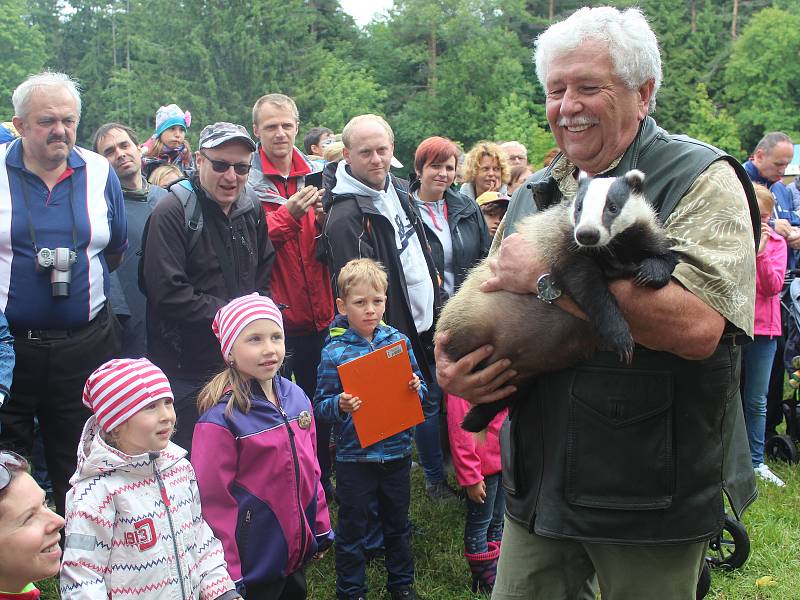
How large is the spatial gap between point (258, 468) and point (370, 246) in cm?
213

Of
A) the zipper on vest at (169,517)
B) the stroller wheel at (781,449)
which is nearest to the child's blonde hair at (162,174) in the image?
the zipper on vest at (169,517)

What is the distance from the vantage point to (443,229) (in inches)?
239

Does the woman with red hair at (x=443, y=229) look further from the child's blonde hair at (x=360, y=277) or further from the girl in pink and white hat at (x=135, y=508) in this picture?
the girl in pink and white hat at (x=135, y=508)

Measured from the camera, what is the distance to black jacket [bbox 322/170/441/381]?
202 inches

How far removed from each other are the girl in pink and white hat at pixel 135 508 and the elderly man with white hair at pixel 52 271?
1.20 metres

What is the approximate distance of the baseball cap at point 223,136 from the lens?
4.72 metres

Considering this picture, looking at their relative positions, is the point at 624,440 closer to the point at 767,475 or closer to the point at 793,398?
the point at 767,475

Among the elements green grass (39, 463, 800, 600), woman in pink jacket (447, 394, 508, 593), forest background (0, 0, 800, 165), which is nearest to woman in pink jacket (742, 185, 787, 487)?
green grass (39, 463, 800, 600)

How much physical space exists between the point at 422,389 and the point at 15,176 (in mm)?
2827

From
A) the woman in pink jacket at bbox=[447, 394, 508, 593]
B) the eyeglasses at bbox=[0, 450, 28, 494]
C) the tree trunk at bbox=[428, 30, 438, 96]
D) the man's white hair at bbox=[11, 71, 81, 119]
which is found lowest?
the woman in pink jacket at bbox=[447, 394, 508, 593]

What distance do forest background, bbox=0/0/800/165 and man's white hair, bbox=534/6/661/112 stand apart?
33640 mm

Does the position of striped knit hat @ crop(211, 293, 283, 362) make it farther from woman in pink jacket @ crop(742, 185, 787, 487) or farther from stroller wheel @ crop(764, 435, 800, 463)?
stroller wheel @ crop(764, 435, 800, 463)

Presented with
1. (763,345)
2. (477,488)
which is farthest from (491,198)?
(477,488)

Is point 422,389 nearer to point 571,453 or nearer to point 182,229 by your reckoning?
point 182,229
